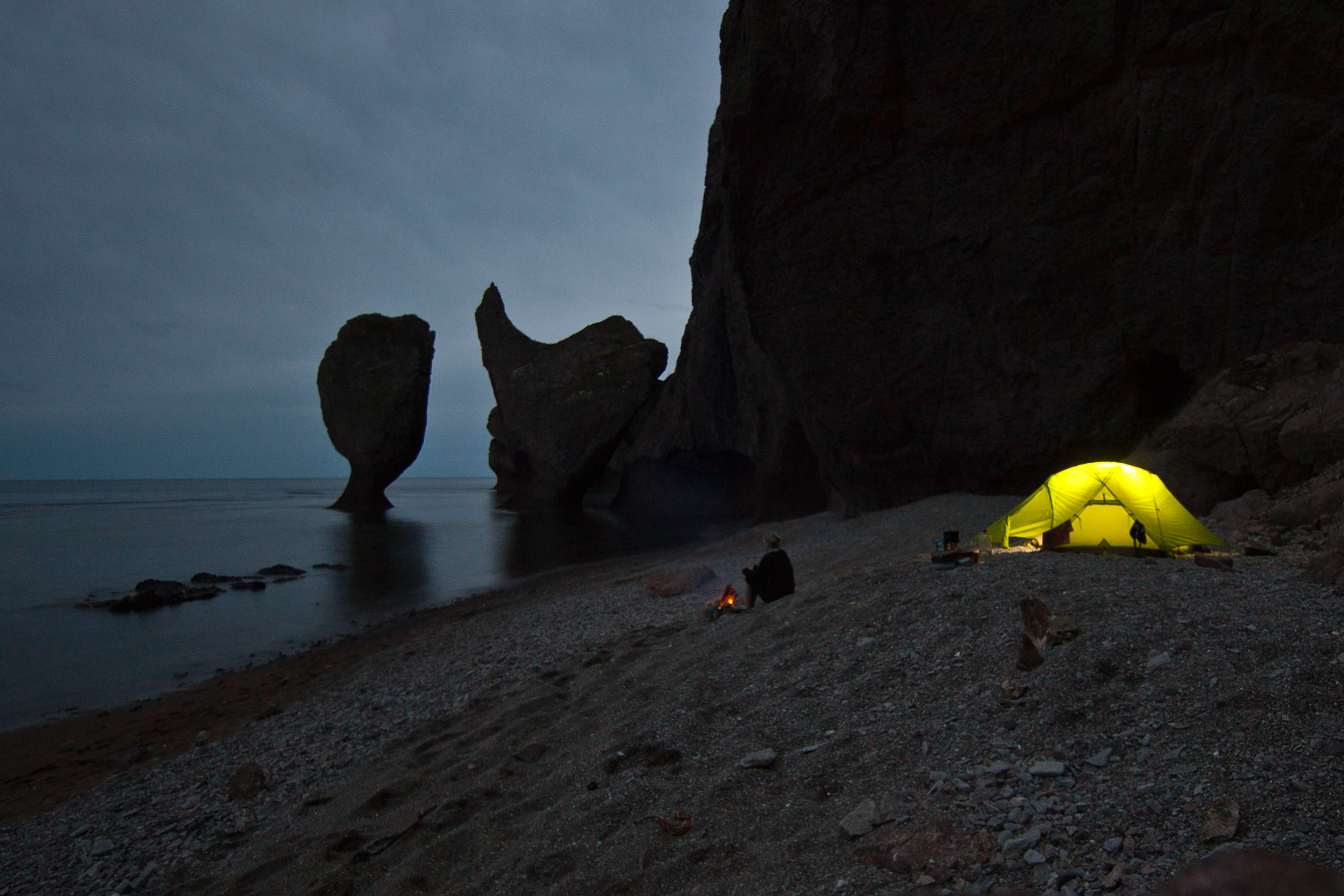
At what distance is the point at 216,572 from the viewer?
21.7 meters

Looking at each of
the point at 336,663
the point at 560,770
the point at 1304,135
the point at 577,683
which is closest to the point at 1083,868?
the point at 560,770

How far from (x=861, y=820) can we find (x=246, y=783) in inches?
195

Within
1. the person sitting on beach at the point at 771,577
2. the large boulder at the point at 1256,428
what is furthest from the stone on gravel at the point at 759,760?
the large boulder at the point at 1256,428

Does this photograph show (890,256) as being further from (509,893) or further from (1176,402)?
(509,893)

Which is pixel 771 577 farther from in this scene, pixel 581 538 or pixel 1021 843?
pixel 581 538

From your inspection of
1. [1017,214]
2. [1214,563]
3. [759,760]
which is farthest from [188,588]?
[1214,563]

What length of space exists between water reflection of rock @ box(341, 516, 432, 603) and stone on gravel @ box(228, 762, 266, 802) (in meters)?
10.5

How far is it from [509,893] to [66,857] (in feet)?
12.9

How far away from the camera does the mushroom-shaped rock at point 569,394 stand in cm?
4212

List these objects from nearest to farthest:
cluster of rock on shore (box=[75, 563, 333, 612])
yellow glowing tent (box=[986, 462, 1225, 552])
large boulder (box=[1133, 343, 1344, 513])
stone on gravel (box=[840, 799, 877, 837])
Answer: stone on gravel (box=[840, 799, 877, 837]) < yellow glowing tent (box=[986, 462, 1225, 552]) < large boulder (box=[1133, 343, 1344, 513]) < cluster of rock on shore (box=[75, 563, 333, 612])

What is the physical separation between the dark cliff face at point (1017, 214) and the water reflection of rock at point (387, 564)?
1067 cm

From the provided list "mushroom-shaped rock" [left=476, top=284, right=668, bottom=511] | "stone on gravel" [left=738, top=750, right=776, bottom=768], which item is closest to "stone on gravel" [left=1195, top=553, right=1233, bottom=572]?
"stone on gravel" [left=738, top=750, right=776, bottom=768]

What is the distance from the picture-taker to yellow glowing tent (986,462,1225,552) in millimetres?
7266

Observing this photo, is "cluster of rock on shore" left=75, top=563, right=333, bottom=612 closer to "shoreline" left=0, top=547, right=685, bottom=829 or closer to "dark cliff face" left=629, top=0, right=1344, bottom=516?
"shoreline" left=0, top=547, right=685, bottom=829
